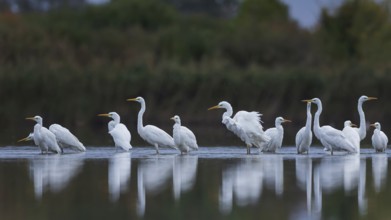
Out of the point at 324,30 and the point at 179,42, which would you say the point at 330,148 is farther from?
the point at 179,42

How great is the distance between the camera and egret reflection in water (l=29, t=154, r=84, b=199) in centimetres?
1695

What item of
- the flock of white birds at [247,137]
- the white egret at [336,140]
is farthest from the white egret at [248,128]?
the white egret at [336,140]

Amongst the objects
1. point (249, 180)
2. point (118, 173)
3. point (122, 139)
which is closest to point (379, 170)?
point (249, 180)

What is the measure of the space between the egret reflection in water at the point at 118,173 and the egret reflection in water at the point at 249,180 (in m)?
1.40

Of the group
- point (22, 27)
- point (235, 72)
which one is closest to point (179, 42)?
point (22, 27)

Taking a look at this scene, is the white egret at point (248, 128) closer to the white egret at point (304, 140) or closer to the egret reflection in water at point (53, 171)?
the white egret at point (304, 140)

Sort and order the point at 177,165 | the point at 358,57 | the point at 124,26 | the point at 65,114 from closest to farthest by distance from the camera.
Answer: the point at 177,165 → the point at 65,114 → the point at 358,57 → the point at 124,26

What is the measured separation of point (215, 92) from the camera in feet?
133

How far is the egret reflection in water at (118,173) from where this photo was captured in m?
16.2

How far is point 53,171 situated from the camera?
19438mm

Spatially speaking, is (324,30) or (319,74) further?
(324,30)

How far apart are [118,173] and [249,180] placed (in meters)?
2.35

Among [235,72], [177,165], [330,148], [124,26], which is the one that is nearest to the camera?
[177,165]

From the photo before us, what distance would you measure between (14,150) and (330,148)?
6526mm
